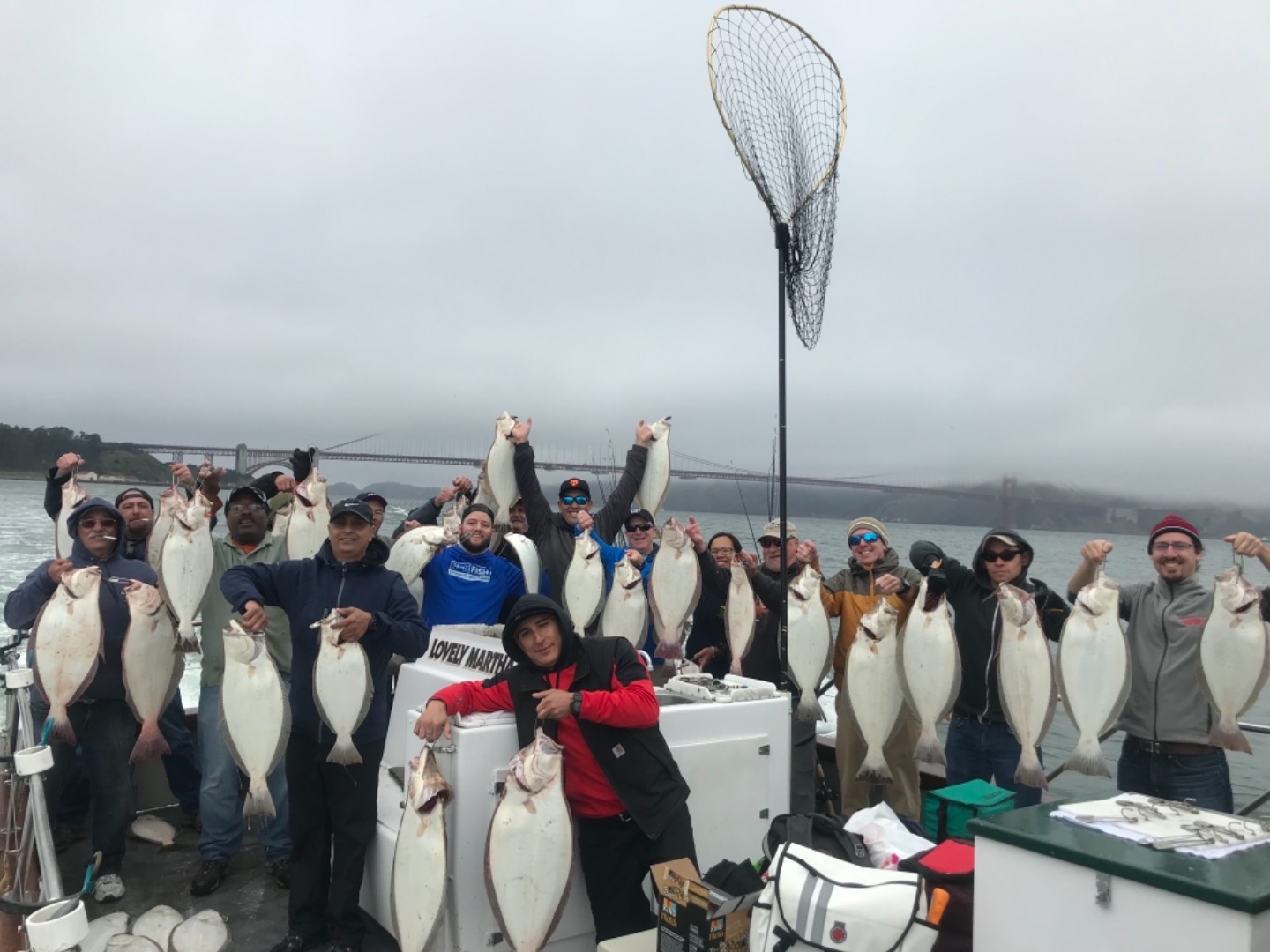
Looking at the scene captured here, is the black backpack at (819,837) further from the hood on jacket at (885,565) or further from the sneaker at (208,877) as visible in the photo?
the sneaker at (208,877)

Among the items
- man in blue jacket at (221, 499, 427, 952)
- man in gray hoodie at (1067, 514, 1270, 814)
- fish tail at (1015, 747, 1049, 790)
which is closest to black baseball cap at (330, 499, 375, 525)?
man in blue jacket at (221, 499, 427, 952)

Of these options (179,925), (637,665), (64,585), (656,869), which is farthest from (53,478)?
(656,869)

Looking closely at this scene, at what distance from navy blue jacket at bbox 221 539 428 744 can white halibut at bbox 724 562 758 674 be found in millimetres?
2070

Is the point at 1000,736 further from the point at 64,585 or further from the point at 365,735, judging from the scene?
the point at 64,585

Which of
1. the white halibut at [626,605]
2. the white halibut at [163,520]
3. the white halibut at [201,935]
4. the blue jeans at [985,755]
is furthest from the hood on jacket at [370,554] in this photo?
the blue jeans at [985,755]

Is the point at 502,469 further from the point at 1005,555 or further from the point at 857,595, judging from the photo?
the point at 1005,555

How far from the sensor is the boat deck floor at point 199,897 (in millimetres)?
4406

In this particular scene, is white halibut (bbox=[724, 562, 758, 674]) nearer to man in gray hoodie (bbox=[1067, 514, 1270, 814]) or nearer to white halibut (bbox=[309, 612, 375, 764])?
man in gray hoodie (bbox=[1067, 514, 1270, 814])

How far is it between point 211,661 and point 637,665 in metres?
2.66

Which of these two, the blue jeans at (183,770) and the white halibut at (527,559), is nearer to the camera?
the white halibut at (527,559)

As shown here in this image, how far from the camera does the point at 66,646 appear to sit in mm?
4508

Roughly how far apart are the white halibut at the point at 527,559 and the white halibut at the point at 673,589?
70 centimetres

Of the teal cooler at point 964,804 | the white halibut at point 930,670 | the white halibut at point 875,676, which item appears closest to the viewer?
the teal cooler at point 964,804

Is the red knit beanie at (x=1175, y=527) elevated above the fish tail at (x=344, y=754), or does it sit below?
above
